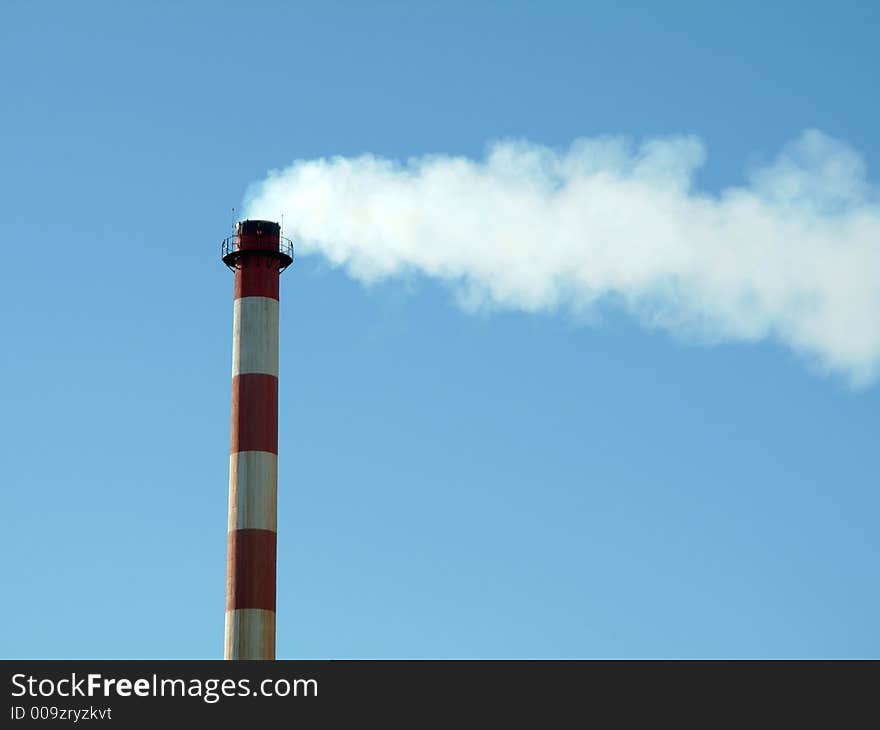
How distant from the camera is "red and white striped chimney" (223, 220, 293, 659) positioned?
5406cm

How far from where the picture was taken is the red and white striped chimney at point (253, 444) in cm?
5406

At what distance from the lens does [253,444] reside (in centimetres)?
5588
